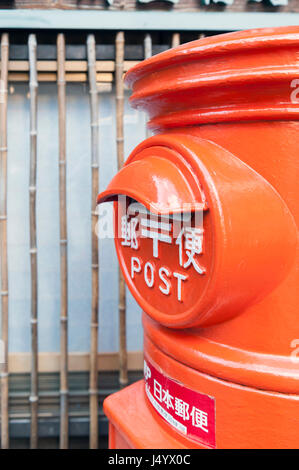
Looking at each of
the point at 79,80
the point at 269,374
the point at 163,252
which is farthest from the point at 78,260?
the point at 269,374

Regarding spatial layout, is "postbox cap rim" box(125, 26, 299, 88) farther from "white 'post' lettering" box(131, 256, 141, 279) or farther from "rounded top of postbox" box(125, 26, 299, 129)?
"white 'post' lettering" box(131, 256, 141, 279)

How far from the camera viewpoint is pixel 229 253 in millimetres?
715

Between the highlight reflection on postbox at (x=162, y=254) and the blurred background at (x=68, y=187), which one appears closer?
the highlight reflection on postbox at (x=162, y=254)

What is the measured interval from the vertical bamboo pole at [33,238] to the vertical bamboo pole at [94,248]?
26 centimetres

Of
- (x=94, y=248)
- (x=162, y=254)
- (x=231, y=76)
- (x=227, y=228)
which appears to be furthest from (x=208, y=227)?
(x=94, y=248)

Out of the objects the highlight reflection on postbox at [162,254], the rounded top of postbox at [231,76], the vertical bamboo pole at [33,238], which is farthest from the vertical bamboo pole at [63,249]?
the rounded top of postbox at [231,76]

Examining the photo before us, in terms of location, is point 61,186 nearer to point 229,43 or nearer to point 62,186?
point 62,186

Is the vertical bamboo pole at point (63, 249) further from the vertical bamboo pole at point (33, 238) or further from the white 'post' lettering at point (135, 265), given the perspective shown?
the white 'post' lettering at point (135, 265)

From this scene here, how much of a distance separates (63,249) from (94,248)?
0.15 m

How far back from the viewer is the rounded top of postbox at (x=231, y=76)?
708 mm

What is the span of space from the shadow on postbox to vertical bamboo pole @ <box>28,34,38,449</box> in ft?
4.29

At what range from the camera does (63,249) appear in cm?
209

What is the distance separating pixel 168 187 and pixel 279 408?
0.44 meters

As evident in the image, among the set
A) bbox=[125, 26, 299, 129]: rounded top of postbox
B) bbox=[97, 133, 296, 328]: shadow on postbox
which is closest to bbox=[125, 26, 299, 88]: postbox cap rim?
bbox=[125, 26, 299, 129]: rounded top of postbox
